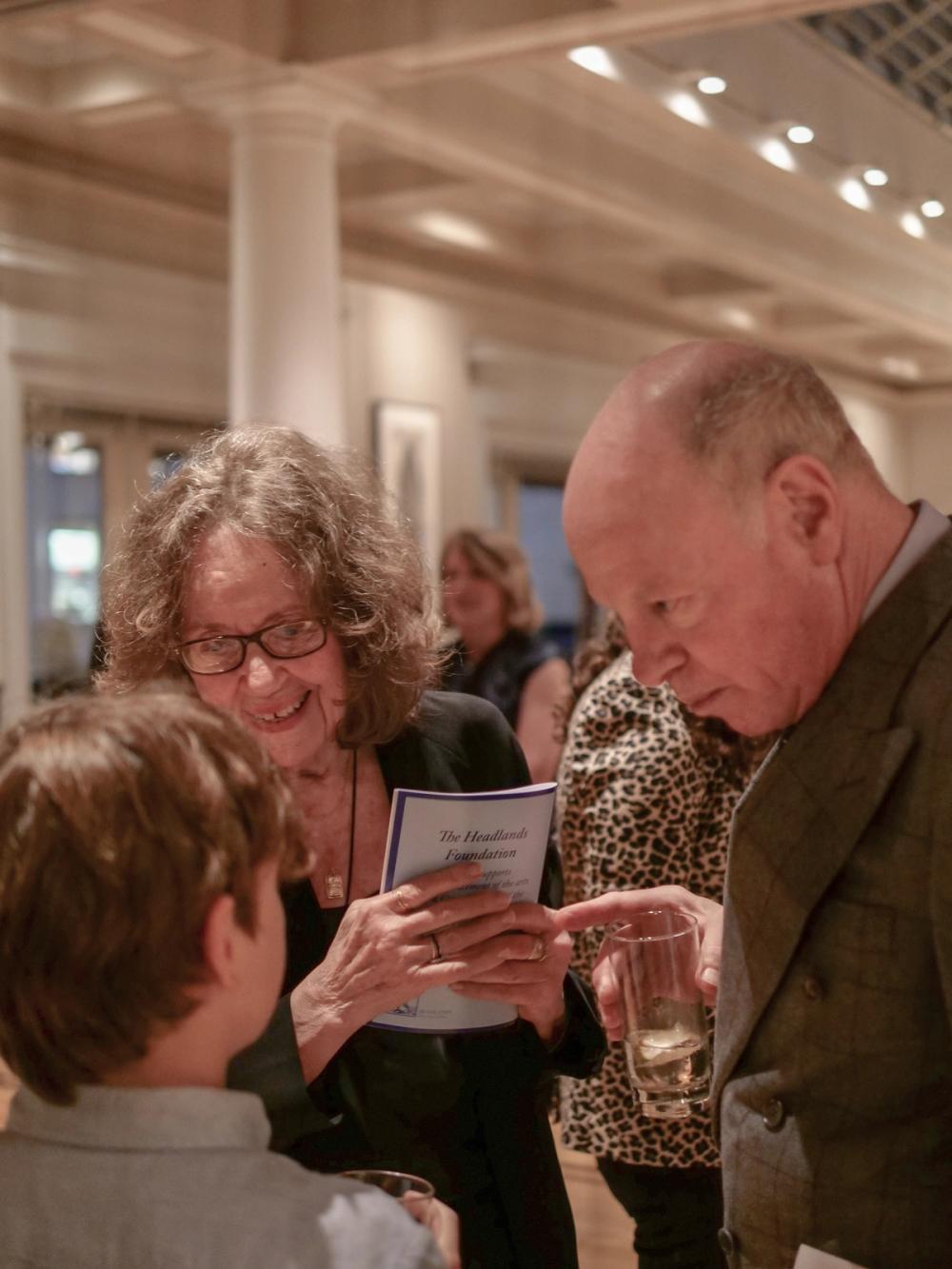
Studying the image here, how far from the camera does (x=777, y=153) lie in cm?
520

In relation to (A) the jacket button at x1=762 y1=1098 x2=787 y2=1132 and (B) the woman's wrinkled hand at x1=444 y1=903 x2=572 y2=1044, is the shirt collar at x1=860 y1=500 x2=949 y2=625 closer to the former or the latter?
(A) the jacket button at x1=762 y1=1098 x2=787 y2=1132

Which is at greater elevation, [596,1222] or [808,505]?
[808,505]

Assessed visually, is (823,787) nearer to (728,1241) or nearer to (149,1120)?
(728,1241)

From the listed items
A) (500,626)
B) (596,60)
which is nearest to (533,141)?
(596,60)

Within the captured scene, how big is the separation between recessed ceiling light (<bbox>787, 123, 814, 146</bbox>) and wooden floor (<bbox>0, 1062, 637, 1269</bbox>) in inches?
118

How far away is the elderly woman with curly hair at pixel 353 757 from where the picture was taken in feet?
5.63

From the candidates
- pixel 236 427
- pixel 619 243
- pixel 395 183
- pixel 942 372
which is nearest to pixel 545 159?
pixel 395 183

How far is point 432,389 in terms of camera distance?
909cm

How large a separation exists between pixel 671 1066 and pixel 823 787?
46 centimetres

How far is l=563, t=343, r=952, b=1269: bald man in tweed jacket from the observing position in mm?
1253

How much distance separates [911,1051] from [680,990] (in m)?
0.37

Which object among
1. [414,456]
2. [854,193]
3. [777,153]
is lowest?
[854,193]

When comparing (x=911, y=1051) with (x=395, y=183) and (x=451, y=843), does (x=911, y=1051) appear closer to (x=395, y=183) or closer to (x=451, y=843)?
(x=451, y=843)

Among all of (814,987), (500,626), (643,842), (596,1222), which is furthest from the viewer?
(500,626)
